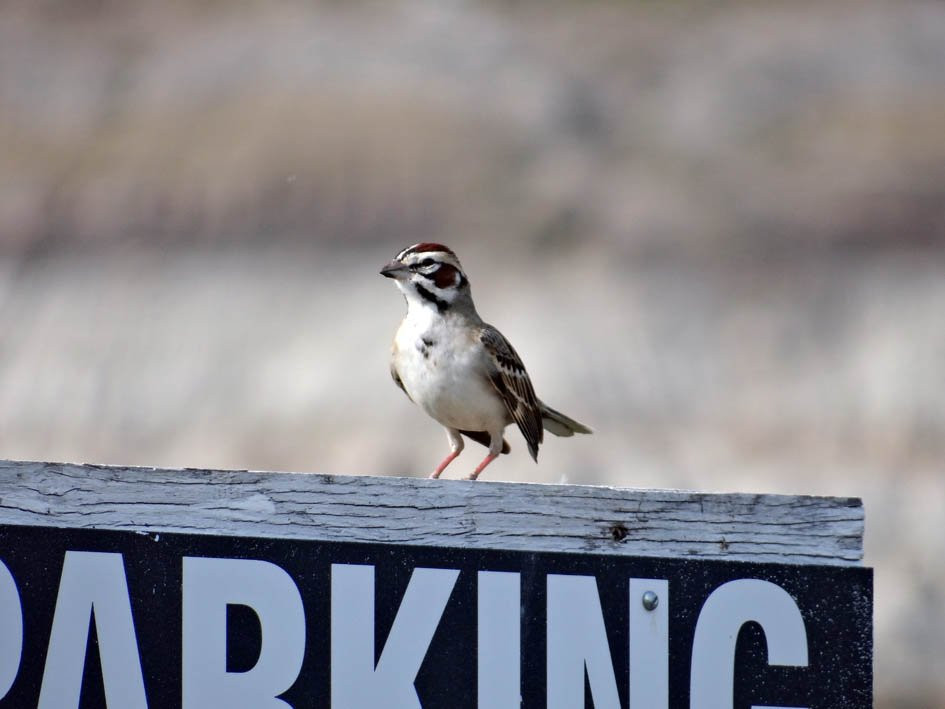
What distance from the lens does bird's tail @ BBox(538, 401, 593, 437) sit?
4.83 meters

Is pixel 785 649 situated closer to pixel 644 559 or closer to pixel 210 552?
pixel 644 559

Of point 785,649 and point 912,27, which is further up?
point 912,27

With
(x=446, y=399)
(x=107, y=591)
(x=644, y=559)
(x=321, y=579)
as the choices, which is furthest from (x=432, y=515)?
(x=446, y=399)

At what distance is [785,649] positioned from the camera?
8.64 feet

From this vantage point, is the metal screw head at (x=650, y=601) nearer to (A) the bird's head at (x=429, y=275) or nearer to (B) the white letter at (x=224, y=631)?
(B) the white letter at (x=224, y=631)

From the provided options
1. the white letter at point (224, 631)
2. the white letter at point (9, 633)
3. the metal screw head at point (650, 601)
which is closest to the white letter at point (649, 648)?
the metal screw head at point (650, 601)

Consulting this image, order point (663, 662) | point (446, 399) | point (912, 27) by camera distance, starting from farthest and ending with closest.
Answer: point (912, 27) < point (446, 399) < point (663, 662)

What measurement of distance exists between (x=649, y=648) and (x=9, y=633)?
136 cm

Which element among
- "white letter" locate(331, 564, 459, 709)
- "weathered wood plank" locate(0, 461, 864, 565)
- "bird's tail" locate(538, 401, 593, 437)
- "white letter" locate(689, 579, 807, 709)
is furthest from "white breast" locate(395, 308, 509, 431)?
"white letter" locate(689, 579, 807, 709)

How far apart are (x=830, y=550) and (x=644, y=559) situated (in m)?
0.39

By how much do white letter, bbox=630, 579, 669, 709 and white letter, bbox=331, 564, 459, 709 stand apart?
393 mm

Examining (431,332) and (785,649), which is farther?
(431,332)

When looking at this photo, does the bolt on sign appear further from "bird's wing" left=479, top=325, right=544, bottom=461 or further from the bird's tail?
the bird's tail

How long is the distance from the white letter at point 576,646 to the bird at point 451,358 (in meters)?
1.56
